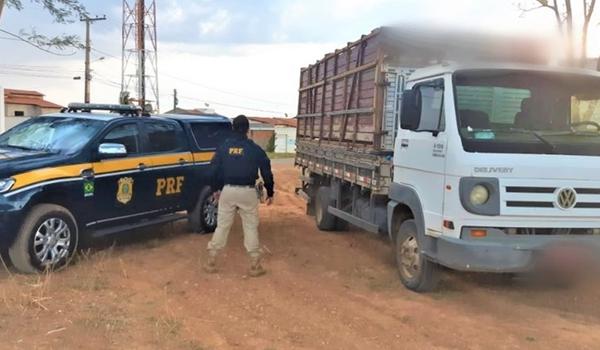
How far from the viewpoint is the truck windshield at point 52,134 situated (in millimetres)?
7652

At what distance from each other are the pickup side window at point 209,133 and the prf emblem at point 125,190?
5.64 ft

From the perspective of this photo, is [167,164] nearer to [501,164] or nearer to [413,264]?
[413,264]

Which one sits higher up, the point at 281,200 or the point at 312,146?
the point at 312,146

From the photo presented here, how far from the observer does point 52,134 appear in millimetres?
7898

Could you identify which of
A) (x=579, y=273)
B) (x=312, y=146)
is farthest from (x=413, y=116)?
(x=312, y=146)

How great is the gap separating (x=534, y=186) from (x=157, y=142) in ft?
17.5

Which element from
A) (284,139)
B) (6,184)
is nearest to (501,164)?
(6,184)

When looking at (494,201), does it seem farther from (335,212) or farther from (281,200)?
(281,200)

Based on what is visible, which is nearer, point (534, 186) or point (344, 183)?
point (534, 186)

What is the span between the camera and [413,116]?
6148 mm

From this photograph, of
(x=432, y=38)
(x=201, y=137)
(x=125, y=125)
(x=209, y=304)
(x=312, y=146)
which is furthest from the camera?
(x=312, y=146)

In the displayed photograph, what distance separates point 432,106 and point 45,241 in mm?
4348

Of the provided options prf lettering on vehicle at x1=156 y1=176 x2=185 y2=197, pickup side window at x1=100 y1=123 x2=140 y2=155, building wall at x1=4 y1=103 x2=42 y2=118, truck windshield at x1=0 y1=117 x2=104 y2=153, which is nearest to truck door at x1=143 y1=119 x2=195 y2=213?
prf lettering on vehicle at x1=156 y1=176 x2=185 y2=197

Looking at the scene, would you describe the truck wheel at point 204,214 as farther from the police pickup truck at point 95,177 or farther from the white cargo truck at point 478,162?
the white cargo truck at point 478,162
